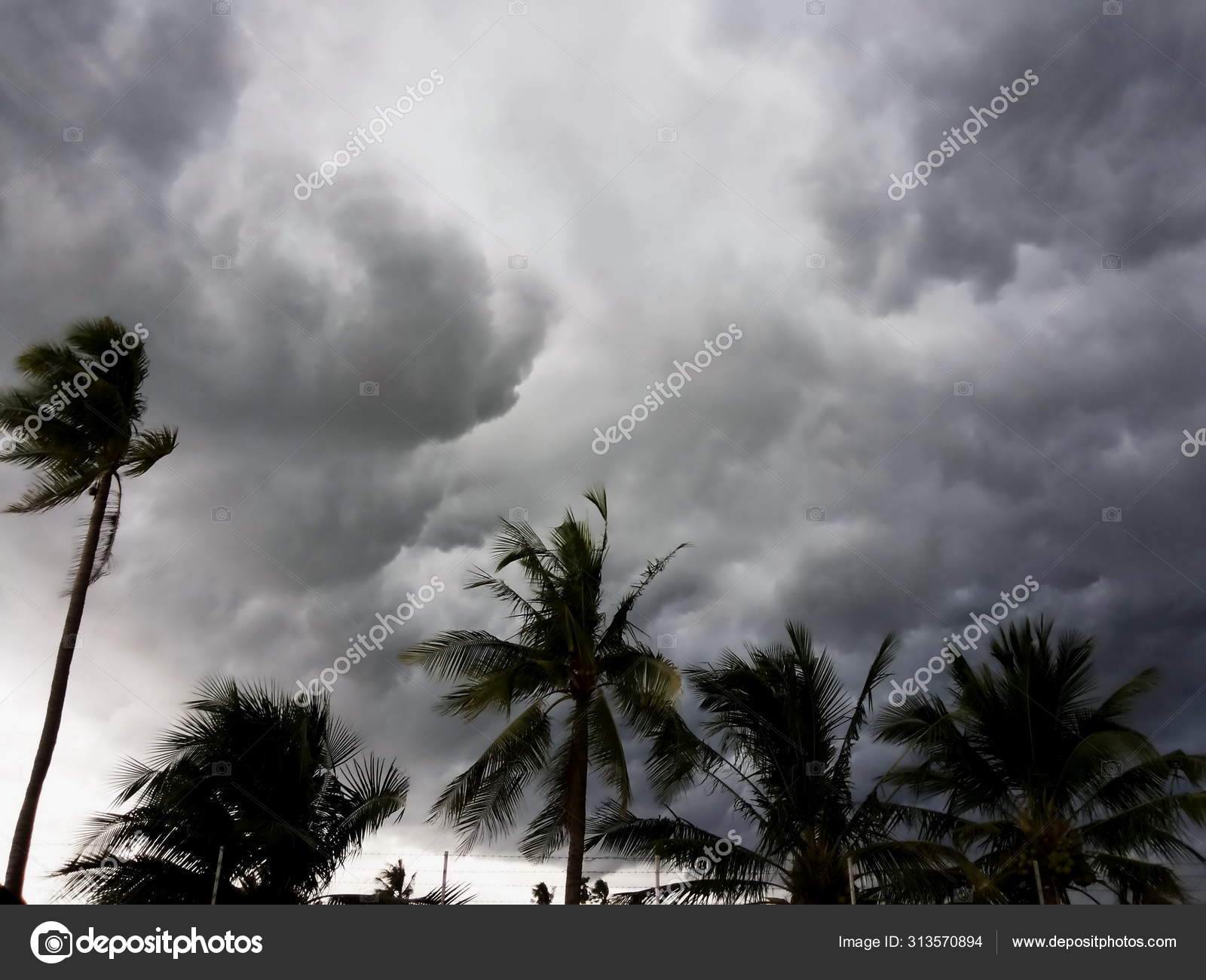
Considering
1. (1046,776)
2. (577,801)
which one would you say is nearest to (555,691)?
(577,801)

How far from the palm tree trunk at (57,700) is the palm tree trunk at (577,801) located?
7754 millimetres

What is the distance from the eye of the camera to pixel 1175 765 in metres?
16.2

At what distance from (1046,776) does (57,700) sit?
18.1m

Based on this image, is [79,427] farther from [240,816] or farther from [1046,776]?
[1046,776]

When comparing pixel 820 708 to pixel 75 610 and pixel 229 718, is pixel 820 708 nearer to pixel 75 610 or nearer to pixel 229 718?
pixel 229 718
